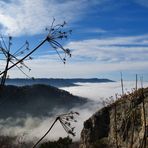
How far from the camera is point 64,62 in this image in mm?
3898

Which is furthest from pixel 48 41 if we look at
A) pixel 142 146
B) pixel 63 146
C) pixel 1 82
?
pixel 63 146

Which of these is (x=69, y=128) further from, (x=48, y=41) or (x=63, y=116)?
(x=48, y=41)

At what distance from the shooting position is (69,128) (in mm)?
4051

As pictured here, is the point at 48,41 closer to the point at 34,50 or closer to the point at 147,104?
the point at 34,50

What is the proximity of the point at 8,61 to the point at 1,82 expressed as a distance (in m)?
0.18

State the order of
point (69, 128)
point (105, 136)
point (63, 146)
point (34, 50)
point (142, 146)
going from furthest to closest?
point (105, 136)
point (63, 146)
point (142, 146)
point (69, 128)
point (34, 50)

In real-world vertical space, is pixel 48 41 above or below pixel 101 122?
above

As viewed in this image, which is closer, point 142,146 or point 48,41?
point 48,41

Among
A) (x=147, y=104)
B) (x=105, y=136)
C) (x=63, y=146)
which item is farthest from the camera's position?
(x=105, y=136)

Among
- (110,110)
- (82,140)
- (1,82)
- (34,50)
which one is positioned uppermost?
(34,50)

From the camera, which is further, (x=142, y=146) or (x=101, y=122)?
(x=101, y=122)

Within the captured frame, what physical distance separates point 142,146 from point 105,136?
87.3 feet

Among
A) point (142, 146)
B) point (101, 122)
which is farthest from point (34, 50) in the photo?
point (101, 122)

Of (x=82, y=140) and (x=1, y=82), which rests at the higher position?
(x=1, y=82)
